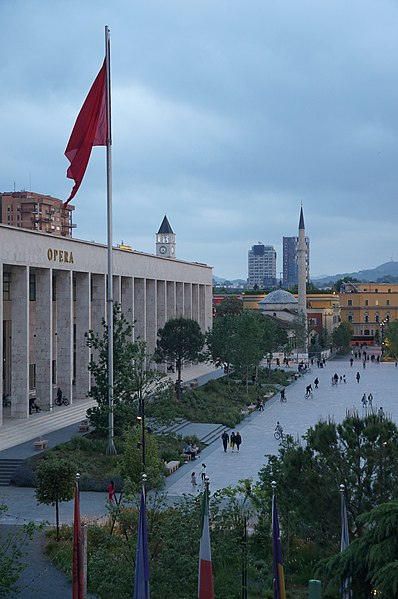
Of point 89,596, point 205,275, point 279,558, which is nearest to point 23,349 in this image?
point 89,596

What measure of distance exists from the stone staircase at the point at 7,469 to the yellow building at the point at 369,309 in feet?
359

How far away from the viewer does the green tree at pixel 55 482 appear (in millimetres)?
23188

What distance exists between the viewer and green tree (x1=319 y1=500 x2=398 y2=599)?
456 inches

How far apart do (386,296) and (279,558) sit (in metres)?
127

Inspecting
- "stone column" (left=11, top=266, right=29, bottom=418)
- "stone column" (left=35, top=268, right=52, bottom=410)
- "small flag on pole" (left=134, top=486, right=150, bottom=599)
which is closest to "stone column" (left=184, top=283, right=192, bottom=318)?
"stone column" (left=35, top=268, right=52, bottom=410)

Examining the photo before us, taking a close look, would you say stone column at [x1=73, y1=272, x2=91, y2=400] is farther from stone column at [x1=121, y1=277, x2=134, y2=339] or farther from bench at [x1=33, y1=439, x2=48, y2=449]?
bench at [x1=33, y1=439, x2=48, y2=449]

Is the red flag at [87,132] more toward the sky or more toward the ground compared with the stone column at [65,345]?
more toward the sky

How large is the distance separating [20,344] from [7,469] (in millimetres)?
10968

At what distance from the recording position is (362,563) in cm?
1191

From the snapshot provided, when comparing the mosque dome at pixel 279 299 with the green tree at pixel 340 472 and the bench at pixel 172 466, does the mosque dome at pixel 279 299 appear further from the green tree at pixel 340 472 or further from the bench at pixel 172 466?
the green tree at pixel 340 472

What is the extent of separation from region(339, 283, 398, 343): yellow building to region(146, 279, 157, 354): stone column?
75.8 m

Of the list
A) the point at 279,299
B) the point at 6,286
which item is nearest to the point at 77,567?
the point at 6,286

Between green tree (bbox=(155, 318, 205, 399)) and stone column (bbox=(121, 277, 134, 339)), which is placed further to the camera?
stone column (bbox=(121, 277, 134, 339))

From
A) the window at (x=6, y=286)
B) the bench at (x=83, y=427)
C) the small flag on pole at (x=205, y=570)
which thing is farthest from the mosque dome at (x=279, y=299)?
the small flag on pole at (x=205, y=570)
